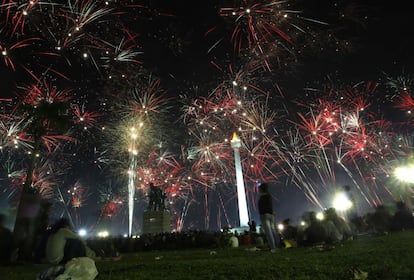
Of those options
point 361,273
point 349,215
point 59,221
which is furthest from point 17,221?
point 349,215

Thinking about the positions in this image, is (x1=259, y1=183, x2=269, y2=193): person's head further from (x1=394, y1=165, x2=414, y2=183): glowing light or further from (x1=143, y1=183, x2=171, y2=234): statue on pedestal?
(x1=143, y1=183, x2=171, y2=234): statue on pedestal

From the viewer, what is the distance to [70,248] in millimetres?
5418

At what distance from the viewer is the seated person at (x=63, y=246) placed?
17.4ft

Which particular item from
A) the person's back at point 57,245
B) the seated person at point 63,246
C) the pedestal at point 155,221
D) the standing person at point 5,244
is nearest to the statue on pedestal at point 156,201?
the pedestal at point 155,221

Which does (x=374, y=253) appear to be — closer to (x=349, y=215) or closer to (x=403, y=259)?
(x=403, y=259)

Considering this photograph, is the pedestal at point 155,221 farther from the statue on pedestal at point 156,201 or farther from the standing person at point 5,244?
the standing person at point 5,244

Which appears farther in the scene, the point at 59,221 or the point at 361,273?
the point at 59,221

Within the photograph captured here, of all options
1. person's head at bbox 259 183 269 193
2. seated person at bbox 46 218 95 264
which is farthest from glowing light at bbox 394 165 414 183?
seated person at bbox 46 218 95 264

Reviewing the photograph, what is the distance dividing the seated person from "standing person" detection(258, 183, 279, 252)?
542cm

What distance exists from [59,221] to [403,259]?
6331 mm

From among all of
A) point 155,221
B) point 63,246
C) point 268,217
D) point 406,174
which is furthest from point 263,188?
point 155,221

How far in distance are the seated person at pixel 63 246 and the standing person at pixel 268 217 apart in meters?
5.42

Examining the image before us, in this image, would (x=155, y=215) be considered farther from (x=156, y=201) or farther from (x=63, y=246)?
(x=63, y=246)

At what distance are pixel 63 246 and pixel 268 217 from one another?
5854 mm
